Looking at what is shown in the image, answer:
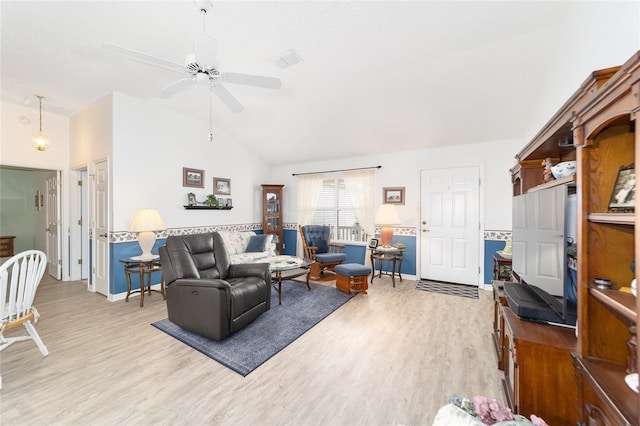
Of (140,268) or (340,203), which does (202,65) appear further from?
(340,203)

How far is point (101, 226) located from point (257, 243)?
232cm

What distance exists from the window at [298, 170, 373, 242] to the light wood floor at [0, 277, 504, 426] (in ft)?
8.17

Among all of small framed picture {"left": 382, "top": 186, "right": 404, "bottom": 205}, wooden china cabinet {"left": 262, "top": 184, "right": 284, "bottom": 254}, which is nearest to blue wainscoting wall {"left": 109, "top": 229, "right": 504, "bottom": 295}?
small framed picture {"left": 382, "top": 186, "right": 404, "bottom": 205}

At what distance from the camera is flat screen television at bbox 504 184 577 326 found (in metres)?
1.36

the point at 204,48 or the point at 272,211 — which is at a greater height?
the point at 204,48

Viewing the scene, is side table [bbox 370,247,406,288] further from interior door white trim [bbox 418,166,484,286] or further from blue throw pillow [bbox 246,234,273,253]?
blue throw pillow [bbox 246,234,273,253]

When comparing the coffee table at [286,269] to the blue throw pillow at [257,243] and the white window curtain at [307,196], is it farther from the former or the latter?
the white window curtain at [307,196]

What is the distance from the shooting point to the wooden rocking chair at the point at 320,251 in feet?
15.1

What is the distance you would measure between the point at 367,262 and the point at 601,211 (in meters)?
4.14

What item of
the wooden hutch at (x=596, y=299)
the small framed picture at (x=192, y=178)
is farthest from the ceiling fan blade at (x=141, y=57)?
the small framed picture at (x=192, y=178)

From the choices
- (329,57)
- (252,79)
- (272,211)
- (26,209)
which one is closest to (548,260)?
(252,79)

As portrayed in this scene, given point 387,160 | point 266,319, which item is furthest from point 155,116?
point 387,160

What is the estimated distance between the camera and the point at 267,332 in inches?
103

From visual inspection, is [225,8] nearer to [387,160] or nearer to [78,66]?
[78,66]
